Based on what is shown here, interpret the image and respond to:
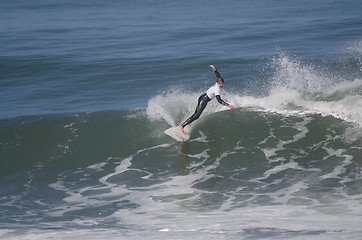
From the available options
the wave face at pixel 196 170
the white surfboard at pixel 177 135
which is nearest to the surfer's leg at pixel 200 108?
the white surfboard at pixel 177 135

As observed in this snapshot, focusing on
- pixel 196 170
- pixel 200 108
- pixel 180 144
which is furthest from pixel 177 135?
pixel 196 170

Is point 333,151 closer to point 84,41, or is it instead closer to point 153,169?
point 153,169

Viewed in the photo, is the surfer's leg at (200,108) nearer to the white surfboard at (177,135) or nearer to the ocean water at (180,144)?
the white surfboard at (177,135)

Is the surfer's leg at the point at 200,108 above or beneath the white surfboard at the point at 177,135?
above

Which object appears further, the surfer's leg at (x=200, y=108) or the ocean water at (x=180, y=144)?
the surfer's leg at (x=200, y=108)

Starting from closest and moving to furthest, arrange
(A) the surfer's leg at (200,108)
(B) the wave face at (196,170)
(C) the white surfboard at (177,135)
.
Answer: (B) the wave face at (196,170), (A) the surfer's leg at (200,108), (C) the white surfboard at (177,135)

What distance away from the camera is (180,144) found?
1136 centimetres

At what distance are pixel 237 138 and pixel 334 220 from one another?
493 cm

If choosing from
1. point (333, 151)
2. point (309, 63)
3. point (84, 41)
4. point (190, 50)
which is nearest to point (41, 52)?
point (84, 41)

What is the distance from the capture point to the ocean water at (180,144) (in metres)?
7.29

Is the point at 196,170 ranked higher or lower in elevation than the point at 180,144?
lower

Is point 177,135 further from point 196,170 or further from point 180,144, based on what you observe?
point 196,170

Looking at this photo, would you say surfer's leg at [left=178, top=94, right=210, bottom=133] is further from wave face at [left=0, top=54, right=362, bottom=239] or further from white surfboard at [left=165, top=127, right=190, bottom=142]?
wave face at [left=0, top=54, right=362, bottom=239]

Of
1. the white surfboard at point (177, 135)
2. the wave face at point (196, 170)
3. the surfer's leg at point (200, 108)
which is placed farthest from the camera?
the white surfboard at point (177, 135)
